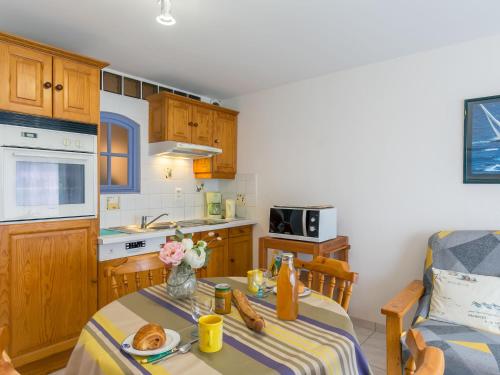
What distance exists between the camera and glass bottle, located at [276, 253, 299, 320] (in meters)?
1.23

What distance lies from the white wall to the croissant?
2.29m

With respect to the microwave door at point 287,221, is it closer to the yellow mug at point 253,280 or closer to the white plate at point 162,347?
the yellow mug at point 253,280

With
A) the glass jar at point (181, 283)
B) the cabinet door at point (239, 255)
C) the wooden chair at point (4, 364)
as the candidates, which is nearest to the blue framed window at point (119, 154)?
the cabinet door at point (239, 255)

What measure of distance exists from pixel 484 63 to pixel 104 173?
3240 millimetres

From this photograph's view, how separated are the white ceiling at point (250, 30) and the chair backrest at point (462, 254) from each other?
142cm

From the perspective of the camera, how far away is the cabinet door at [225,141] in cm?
376

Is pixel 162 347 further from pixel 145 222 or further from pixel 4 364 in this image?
pixel 145 222

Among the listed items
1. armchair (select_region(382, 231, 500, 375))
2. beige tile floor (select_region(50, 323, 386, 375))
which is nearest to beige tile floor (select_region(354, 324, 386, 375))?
beige tile floor (select_region(50, 323, 386, 375))

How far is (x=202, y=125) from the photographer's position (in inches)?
141

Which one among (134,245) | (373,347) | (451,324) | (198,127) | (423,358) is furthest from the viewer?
(198,127)

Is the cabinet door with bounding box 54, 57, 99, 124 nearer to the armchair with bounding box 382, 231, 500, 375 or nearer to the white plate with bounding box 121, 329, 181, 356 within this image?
the white plate with bounding box 121, 329, 181, 356

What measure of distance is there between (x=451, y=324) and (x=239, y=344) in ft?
5.08

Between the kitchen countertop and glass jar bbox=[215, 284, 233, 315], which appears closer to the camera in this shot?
glass jar bbox=[215, 284, 233, 315]

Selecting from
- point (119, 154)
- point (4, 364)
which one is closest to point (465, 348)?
point (4, 364)
